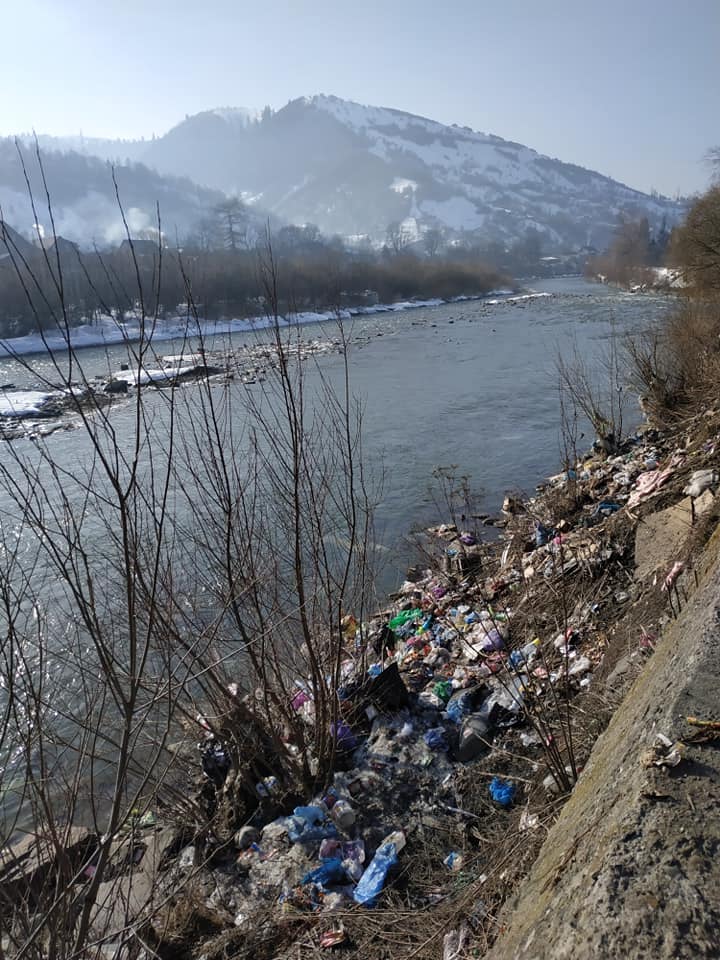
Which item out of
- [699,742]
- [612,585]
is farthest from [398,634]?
[699,742]

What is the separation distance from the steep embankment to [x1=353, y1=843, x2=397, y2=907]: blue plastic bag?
3.30 ft

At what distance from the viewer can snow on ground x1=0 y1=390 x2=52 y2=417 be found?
14.2 m

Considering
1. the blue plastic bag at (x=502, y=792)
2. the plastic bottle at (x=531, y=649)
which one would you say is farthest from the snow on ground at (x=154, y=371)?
the plastic bottle at (x=531, y=649)

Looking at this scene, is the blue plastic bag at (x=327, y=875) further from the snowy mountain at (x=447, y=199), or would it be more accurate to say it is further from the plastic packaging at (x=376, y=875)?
the snowy mountain at (x=447, y=199)

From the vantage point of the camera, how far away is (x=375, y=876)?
2461 millimetres

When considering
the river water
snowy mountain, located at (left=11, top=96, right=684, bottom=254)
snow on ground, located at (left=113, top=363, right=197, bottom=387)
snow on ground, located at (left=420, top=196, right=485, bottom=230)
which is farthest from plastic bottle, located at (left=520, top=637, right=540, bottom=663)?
snow on ground, located at (left=420, top=196, right=485, bottom=230)

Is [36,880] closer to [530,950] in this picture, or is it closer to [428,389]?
[530,950]

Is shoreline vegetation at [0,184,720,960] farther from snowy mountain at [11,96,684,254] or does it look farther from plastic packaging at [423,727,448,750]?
snowy mountain at [11,96,684,254]

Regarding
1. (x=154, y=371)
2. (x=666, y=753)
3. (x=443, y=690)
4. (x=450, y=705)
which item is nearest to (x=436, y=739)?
(x=450, y=705)

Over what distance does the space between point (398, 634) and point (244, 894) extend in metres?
2.34

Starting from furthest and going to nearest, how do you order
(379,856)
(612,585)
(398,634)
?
(398,634) < (612,585) < (379,856)

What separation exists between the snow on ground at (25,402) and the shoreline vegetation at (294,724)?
11526mm

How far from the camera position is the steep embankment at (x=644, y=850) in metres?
0.98

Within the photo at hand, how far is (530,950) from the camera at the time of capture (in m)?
1.12
